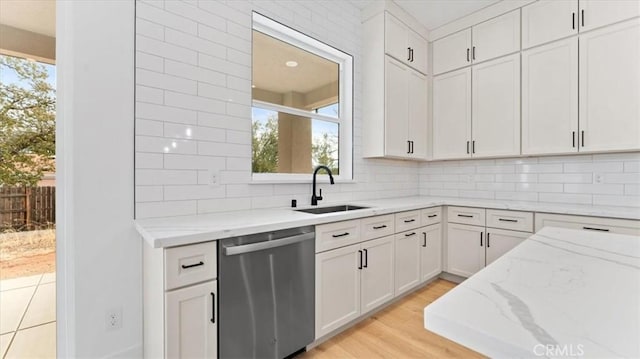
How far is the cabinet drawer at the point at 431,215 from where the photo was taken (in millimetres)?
2961

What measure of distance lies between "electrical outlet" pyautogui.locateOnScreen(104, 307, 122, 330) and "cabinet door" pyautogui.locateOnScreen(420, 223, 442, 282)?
2.49 metres

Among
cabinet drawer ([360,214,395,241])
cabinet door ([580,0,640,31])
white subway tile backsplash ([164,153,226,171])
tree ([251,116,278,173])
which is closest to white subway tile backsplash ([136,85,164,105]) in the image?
white subway tile backsplash ([164,153,226,171])

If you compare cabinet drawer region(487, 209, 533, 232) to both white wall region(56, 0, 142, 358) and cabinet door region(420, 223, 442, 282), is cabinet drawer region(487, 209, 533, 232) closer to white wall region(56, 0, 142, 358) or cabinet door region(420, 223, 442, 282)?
cabinet door region(420, 223, 442, 282)

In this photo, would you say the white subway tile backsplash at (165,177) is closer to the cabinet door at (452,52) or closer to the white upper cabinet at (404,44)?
the white upper cabinet at (404,44)

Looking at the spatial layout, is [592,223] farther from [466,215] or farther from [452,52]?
[452,52]

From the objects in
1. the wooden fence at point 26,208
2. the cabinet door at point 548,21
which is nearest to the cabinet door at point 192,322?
the wooden fence at point 26,208

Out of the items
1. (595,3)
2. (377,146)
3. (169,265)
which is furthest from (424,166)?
(169,265)

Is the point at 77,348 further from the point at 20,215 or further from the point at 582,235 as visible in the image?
the point at 582,235

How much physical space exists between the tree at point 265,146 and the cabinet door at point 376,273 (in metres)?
1.04

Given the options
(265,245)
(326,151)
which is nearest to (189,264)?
(265,245)

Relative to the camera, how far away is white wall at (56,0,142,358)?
62.9 inches

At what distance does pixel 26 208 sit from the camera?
1.79 meters

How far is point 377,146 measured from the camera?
3.08 metres

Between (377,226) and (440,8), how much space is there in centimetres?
246
